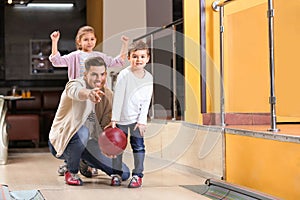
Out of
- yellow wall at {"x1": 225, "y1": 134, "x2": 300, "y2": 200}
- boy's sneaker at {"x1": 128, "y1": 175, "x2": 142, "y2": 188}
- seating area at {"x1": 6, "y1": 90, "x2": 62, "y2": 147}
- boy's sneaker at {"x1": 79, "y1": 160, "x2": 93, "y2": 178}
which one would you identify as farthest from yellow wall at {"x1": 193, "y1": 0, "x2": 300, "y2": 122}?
seating area at {"x1": 6, "y1": 90, "x2": 62, "y2": 147}

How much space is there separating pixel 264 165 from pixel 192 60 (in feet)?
6.12

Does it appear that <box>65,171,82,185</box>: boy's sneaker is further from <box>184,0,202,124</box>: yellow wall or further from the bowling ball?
<box>184,0,202,124</box>: yellow wall

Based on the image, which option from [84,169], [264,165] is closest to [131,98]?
[84,169]

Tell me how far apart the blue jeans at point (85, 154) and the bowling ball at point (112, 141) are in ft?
0.84

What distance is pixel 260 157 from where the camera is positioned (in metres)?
3.71

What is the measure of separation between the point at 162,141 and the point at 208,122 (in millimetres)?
942

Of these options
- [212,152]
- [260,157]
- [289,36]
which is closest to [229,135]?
[212,152]

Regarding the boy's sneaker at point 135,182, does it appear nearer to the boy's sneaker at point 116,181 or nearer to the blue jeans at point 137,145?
the blue jeans at point 137,145

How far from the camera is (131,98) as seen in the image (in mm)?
4020

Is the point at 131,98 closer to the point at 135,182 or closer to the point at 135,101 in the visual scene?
the point at 135,101

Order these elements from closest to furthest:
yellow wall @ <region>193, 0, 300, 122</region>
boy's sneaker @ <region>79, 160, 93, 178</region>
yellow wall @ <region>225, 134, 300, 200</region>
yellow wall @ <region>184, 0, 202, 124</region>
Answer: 1. yellow wall @ <region>225, 134, 300, 200</region>
2. yellow wall @ <region>193, 0, 300, 122</region>
3. boy's sneaker @ <region>79, 160, 93, 178</region>
4. yellow wall @ <region>184, 0, 202, 124</region>

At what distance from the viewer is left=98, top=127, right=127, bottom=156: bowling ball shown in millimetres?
3869

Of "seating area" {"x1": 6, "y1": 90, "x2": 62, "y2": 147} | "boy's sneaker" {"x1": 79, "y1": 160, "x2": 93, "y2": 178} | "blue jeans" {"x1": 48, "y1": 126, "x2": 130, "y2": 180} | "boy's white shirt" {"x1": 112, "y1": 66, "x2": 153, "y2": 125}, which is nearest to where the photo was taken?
"boy's white shirt" {"x1": 112, "y1": 66, "x2": 153, "y2": 125}

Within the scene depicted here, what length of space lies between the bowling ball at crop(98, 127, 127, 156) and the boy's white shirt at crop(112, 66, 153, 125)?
0.12 meters
